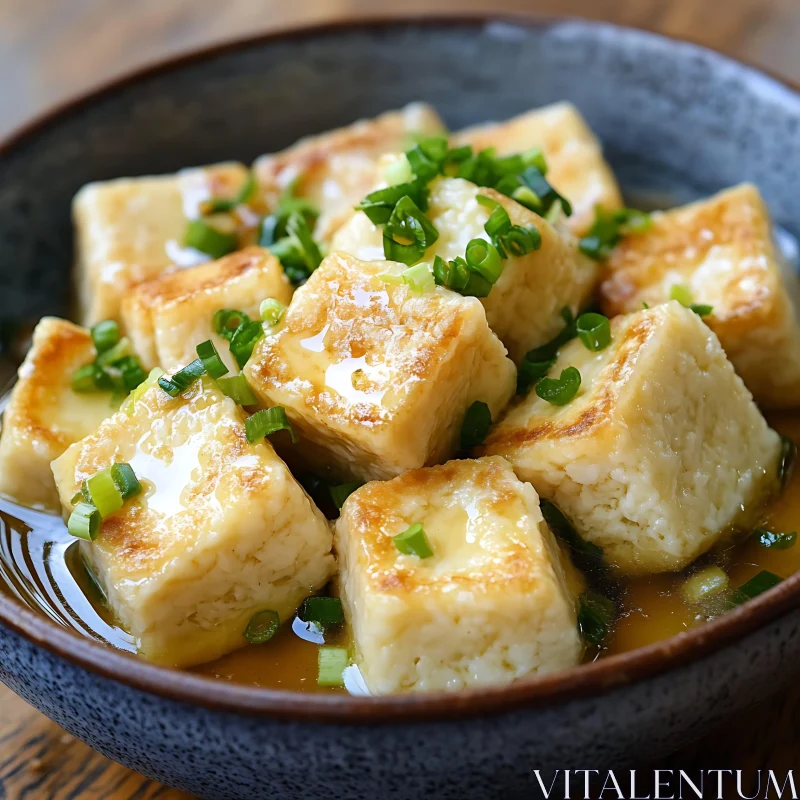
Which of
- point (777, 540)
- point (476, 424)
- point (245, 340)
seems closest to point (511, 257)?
point (476, 424)

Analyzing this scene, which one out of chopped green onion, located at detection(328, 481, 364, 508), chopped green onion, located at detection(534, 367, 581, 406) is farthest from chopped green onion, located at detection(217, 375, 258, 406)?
chopped green onion, located at detection(534, 367, 581, 406)

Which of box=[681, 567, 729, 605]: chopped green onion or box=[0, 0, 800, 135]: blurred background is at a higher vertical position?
box=[0, 0, 800, 135]: blurred background

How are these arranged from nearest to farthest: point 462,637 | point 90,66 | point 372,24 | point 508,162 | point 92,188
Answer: point 462,637 → point 508,162 → point 92,188 → point 372,24 → point 90,66

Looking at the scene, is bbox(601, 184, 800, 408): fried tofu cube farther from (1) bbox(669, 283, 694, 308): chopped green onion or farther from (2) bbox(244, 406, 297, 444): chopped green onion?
(2) bbox(244, 406, 297, 444): chopped green onion

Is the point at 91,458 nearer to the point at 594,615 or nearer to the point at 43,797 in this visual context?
the point at 43,797

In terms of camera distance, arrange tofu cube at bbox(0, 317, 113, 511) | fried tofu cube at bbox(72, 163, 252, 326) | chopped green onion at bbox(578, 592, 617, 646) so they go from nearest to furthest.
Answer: chopped green onion at bbox(578, 592, 617, 646) → tofu cube at bbox(0, 317, 113, 511) → fried tofu cube at bbox(72, 163, 252, 326)

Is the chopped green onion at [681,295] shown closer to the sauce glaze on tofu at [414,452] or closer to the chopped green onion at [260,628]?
the sauce glaze on tofu at [414,452]

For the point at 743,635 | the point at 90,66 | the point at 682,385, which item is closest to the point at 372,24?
the point at 90,66

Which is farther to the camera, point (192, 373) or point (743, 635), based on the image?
point (192, 373)

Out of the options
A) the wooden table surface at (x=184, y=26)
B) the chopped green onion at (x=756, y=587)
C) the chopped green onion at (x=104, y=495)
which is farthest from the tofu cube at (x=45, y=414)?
the wooden table surface at (x=184, y=26)
